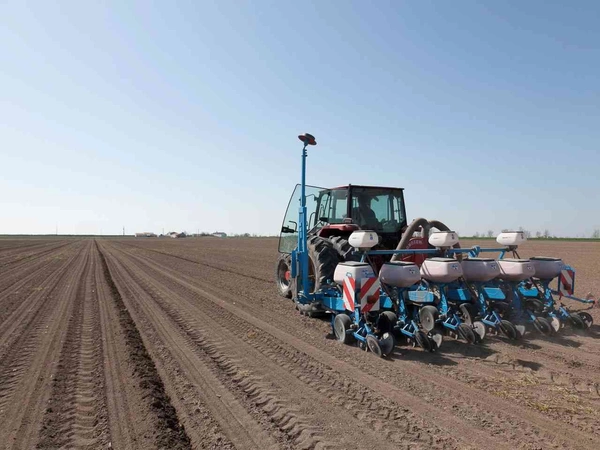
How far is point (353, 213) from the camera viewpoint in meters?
7.66

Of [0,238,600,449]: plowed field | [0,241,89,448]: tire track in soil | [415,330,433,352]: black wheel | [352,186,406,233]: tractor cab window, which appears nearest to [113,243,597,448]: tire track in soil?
[0,238,600,449]: plowed field

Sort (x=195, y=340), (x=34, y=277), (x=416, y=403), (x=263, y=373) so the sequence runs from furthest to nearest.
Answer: (x=34, y=277) → (x=195, y=340) → (x=263, y=373) → (x=416, y=403)

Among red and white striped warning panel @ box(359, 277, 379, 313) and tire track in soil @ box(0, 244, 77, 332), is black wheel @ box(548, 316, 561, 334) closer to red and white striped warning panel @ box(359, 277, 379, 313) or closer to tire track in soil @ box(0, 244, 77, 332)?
red and white striped warning panel @ box(359, 277, 379, 313)

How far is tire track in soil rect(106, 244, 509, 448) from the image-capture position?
9.57ft

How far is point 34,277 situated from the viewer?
13.1 m

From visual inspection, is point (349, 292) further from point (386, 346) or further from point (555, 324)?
point (555, 324)

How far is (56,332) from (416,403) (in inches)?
205

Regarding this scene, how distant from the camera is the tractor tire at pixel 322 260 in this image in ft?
21.9

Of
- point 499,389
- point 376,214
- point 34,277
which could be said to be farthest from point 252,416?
point 34,277

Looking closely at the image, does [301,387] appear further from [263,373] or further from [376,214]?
[376,214]

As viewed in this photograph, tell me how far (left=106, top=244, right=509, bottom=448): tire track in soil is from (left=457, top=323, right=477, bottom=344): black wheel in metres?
1.75

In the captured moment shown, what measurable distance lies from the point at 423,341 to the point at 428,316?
64 cm

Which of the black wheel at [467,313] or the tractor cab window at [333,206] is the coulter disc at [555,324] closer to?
the black wheel at [467,313]

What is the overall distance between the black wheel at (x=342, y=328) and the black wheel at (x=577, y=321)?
10.8 feet
